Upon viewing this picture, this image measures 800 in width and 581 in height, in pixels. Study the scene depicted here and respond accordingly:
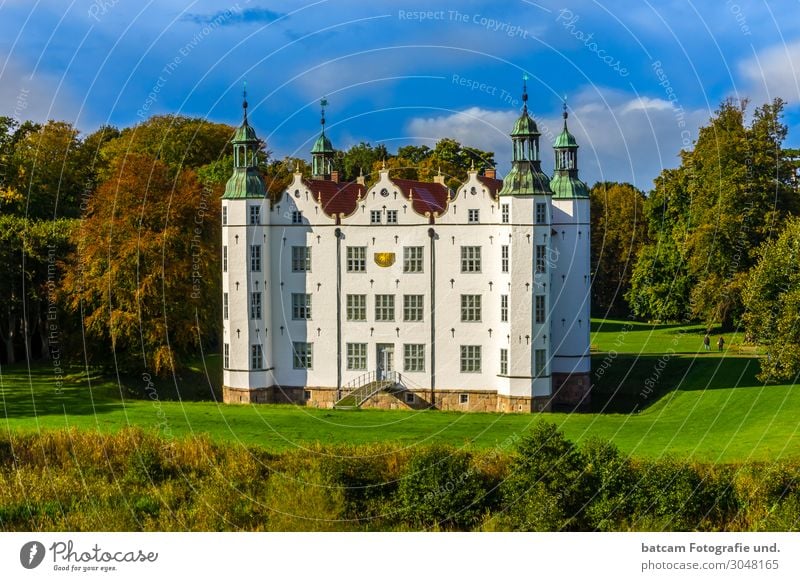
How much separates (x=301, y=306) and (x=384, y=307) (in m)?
4.11

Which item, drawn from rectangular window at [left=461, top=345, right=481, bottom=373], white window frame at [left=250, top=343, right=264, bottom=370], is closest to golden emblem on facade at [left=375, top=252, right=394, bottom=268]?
rectangular window at [left=461, top=345, right=481, bottom=373]

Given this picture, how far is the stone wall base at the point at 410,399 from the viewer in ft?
159

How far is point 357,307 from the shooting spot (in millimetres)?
50875

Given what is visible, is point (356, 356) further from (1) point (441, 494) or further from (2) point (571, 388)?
(1) point (441, 494)

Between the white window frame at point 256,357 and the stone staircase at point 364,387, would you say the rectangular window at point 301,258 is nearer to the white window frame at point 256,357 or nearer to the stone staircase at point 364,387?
the white window frame at point 256,357

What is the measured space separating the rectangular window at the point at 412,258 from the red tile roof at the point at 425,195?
1715 millimetres

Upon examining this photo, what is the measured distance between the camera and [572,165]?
53062 mm

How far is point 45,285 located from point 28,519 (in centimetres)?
2628

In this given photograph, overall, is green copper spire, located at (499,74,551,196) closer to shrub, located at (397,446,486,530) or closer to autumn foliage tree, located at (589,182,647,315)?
shrub, located at (397,446,486,530)

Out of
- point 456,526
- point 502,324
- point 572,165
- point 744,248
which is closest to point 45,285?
point 502,324

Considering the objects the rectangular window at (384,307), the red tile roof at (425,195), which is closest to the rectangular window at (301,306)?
the rectangular window at (384,307)

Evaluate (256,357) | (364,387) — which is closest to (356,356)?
(364,387)

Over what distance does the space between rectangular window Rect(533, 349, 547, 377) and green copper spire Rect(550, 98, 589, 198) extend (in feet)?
27.4

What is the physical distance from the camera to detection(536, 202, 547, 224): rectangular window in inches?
1909
